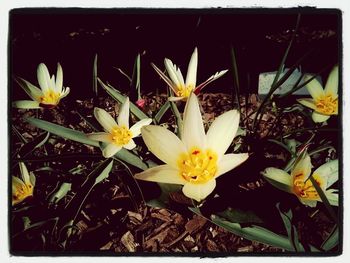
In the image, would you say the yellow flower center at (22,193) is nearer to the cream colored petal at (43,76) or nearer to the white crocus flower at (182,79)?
the cream colored petal at (43,76)

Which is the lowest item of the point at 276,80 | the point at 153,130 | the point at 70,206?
the point at 70,206

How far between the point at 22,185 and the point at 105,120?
0.23 metres

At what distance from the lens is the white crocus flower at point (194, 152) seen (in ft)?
4.60

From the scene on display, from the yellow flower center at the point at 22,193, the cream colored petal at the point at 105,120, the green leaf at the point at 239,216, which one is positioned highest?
the cream colored petal at the point at 105,120

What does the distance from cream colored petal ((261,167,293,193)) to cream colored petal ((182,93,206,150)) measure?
0.16m

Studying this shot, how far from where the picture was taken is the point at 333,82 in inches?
57.0

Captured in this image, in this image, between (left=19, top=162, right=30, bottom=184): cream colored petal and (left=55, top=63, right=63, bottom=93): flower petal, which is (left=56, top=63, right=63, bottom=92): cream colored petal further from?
(left=19, top=162, right=30, bottom=184): cream colored petal

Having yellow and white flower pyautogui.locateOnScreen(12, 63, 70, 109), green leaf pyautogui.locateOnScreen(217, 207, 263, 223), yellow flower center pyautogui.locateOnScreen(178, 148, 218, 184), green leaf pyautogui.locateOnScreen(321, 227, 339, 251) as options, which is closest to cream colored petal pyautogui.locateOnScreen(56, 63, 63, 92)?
yellow and white flower pyautogui.locateOnScreen(12, 63, 70, 109)

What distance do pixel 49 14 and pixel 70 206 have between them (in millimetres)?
427

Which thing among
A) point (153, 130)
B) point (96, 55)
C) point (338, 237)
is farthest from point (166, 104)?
point (338, 237)

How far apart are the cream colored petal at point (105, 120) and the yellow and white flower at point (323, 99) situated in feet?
1.39

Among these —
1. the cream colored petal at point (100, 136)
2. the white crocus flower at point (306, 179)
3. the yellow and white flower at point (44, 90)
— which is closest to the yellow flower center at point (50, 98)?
the yellow and white flower at point (44, 90)

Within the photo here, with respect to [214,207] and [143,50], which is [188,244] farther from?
[143,50]

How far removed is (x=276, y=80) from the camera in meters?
1.46
